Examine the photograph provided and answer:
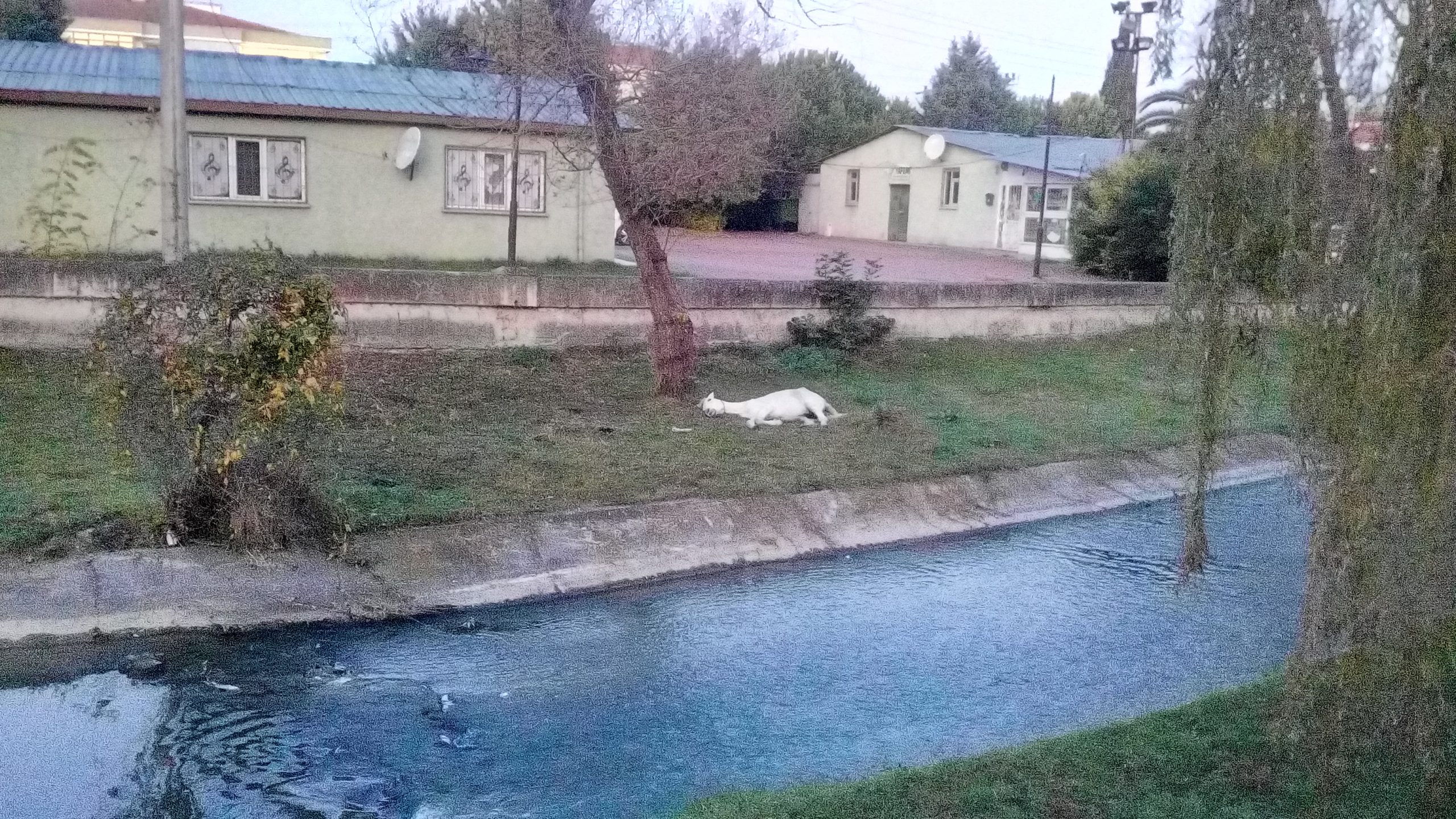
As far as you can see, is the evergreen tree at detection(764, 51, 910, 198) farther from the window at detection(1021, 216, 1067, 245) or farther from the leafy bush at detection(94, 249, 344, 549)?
the leafy bush at detection(94, 249, 344, 549)

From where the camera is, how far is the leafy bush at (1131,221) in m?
25.5

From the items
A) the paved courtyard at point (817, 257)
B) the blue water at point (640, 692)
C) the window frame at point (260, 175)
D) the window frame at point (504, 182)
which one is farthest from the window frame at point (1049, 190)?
the blue water at point (640, 692)

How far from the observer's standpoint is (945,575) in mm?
11461

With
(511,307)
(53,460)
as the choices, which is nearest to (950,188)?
(511,307)

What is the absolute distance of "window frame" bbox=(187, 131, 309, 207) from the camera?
23125mm

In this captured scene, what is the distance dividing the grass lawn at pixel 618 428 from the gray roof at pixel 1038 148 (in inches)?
759

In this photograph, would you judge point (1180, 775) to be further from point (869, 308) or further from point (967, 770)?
point (869, 308)

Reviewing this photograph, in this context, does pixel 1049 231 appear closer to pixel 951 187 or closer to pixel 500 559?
pixel 951 187

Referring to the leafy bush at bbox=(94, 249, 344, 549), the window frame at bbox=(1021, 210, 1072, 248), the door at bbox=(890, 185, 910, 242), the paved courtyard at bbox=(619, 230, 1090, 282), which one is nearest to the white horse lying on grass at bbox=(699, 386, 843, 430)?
the leafy bush at bbox=(94, 249, 344, 549)

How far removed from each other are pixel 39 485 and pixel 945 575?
754cm

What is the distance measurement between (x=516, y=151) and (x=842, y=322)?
643cm

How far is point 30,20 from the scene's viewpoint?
36.6 meters

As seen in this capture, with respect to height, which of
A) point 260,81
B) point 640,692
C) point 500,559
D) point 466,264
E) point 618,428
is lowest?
point 640,692

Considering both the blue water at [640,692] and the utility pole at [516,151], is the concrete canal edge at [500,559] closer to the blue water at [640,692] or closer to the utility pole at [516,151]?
the blue water at [640,692]
